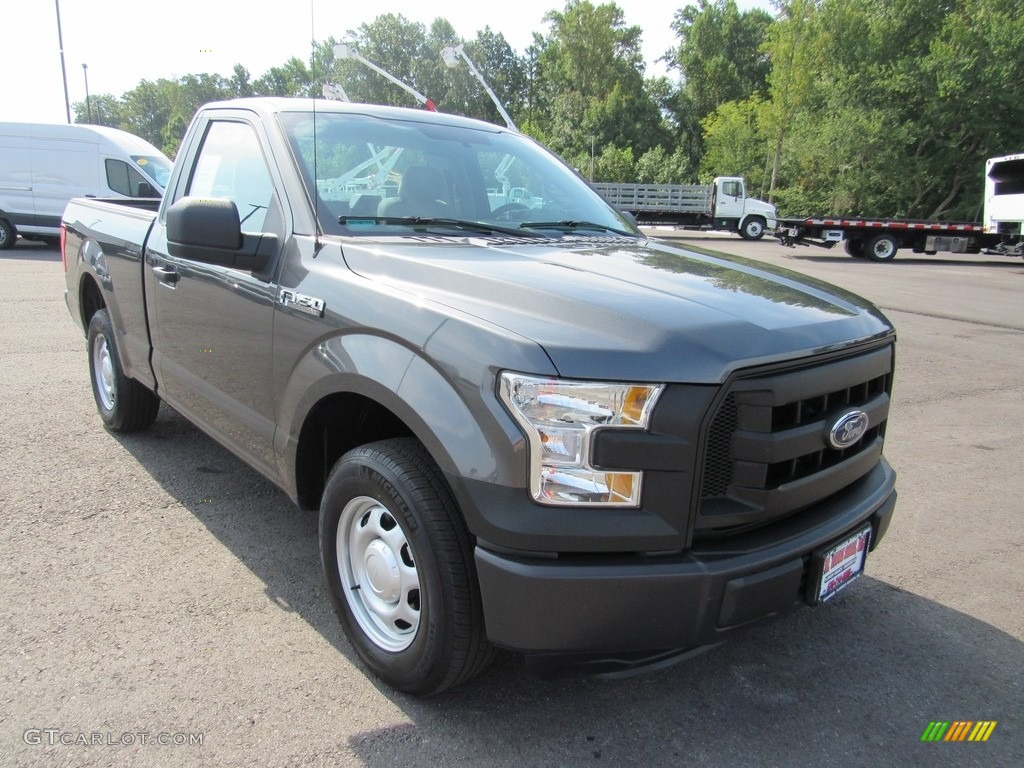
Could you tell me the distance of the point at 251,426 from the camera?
10.1ft

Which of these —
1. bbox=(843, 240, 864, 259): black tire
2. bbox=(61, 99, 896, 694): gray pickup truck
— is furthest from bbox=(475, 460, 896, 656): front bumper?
bbox=(843, 240, 864, 259): black tire

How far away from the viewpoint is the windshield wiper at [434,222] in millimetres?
2924

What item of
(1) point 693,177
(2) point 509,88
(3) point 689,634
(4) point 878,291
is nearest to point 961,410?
(3) point 689,634

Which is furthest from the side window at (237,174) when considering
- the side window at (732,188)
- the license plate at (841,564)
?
the side window at (732,188)

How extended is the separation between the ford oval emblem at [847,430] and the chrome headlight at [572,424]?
26.3 inches

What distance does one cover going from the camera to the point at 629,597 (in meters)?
1.96

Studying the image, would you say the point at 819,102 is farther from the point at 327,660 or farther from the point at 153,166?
the point at 327,660

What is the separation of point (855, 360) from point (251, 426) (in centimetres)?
223

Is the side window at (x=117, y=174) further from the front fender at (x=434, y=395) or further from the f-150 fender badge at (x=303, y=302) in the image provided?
the front fender at (x=434, y=395)

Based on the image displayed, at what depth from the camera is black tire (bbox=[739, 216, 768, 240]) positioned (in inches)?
1240

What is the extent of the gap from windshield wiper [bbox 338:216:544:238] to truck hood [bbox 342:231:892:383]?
0.20 m

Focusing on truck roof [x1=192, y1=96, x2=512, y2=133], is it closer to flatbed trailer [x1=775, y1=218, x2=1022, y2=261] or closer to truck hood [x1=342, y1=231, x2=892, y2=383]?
truck hood [x1=342, y1=231, x2=892, y2=383]

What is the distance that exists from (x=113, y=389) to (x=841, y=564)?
4279 mm

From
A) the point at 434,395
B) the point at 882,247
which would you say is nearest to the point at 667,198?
the point at 882,247
